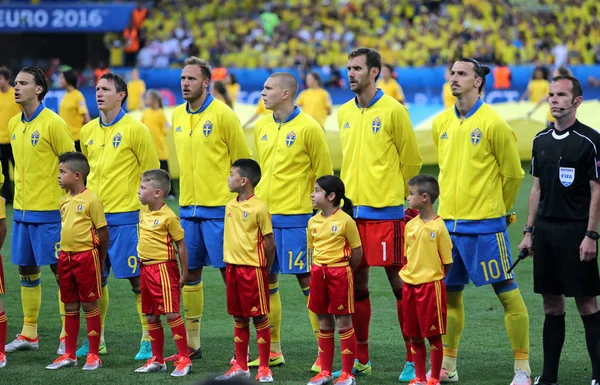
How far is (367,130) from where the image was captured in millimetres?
6559

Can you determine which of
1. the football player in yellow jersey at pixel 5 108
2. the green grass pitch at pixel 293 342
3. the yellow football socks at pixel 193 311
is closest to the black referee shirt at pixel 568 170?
the green grass pitch at pixel 293 342

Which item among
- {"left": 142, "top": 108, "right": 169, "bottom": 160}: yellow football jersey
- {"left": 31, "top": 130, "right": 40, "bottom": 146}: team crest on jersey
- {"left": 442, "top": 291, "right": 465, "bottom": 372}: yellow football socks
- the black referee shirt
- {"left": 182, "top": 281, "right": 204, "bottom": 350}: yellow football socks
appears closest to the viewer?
the black referee shirt

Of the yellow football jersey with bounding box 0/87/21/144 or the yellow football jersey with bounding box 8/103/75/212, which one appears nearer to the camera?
the yellow football jersey with bounding box 8/103/75/212

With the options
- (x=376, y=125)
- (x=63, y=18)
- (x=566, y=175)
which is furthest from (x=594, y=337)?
(x=63, y=18)

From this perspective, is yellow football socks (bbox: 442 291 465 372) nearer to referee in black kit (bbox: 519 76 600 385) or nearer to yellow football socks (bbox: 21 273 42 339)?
referee in black kit (bbox: 519 76 600 385)

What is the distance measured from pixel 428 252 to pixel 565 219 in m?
0.86

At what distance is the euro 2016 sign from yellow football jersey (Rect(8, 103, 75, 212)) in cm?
1846

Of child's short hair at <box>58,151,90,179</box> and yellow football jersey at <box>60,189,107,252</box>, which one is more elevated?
child's short hair at <box>58,151,90,179</box>

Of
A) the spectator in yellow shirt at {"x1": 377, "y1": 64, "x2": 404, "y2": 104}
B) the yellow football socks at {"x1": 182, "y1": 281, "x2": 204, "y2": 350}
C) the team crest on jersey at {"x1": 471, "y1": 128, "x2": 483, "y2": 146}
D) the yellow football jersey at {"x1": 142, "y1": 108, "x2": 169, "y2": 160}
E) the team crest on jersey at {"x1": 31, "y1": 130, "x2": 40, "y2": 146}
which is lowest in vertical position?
the yellow football socks at {"x1": 182, "y1": 281, "x2": 204, "y2": 350}

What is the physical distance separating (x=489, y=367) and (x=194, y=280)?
84.1 inches

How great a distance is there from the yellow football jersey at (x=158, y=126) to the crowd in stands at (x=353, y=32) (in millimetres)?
10238

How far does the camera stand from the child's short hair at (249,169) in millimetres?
6387

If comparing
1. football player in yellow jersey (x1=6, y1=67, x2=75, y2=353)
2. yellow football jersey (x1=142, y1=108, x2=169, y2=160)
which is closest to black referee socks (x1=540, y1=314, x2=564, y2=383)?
football player in yellow jersey (x1=6, y1=67, x2=75, y2=353)

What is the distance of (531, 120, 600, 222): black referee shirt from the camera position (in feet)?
19.4
